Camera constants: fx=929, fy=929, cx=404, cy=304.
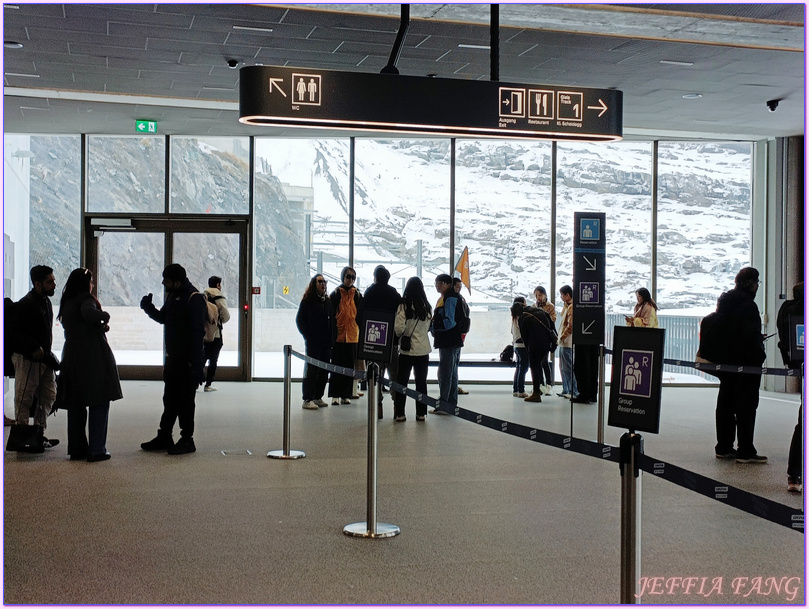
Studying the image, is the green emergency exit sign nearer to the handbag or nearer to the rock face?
the rock face

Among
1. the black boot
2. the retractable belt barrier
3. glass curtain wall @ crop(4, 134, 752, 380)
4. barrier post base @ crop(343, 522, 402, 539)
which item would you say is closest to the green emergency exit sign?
glass curtain wall @ crop(4, 134, 752, 380)

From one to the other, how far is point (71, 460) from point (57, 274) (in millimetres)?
7812

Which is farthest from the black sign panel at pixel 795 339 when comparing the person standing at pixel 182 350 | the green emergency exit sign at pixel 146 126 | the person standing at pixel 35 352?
the green emergency exit sign at pixel 146 126

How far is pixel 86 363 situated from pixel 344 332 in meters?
4.75

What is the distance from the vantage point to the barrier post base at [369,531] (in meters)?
5.35

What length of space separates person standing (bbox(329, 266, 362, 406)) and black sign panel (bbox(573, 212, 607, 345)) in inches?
139

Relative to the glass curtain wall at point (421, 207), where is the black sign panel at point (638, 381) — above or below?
below

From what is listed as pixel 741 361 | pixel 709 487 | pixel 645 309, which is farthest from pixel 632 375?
pixel 645 309

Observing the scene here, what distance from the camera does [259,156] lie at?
1494 cm

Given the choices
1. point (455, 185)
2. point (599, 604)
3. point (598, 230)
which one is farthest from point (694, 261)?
point (599, 604)

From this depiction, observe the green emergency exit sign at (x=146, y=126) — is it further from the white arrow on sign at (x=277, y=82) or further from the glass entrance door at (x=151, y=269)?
the white arrow on sign at (x=277, y=82)

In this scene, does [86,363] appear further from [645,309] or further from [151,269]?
[645,309]

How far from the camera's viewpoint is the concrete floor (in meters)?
4.44

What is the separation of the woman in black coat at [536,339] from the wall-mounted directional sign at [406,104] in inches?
211
